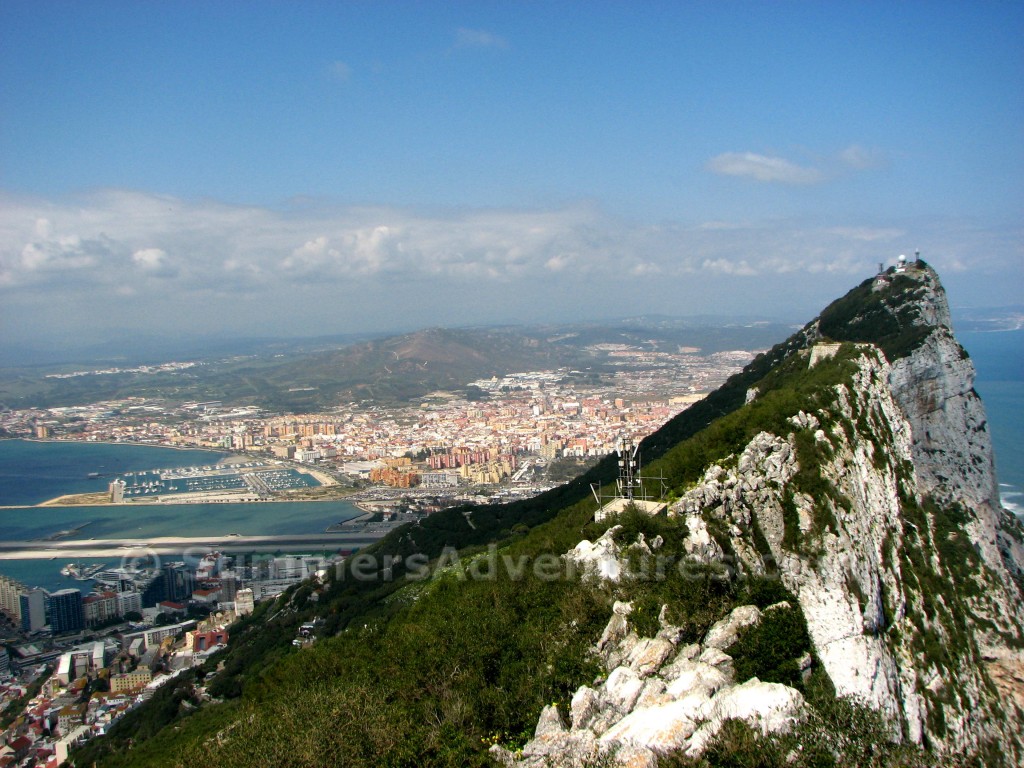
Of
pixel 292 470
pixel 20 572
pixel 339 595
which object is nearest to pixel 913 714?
pixel 339 595

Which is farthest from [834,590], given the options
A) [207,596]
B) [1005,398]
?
[1005,398]

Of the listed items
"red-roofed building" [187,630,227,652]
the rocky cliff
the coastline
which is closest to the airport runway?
"red-roofed building" [187,630,227,652]

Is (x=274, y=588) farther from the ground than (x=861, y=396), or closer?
closer

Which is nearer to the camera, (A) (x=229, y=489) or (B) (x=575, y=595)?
(B) (x=575, y=595)

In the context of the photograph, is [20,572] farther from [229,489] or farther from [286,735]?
[286,735]

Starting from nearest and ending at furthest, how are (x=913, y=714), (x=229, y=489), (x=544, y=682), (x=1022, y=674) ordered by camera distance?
(x=544, y=682) → (x=913, y=714) → (x=1022, y=674) → (x=229, y=489)

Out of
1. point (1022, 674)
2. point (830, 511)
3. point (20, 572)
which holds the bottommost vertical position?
point (20, 572)
